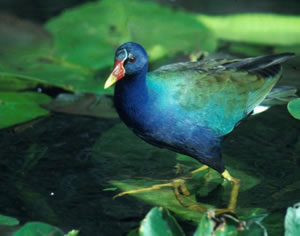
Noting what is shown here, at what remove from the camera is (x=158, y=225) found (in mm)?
1808

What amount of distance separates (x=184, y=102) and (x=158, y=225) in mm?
735

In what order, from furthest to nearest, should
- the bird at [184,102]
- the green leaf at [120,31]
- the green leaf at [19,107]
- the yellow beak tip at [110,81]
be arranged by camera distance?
the green leaf at [120,31] → the green leaf at [19,107] → the bird at [184,102] → the yellow beak tip at [110,81]

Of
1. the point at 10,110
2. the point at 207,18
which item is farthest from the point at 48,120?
the point at 207,18

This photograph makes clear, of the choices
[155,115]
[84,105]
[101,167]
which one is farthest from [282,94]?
[84,105]

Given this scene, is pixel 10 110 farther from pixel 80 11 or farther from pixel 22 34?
pixel 80 11

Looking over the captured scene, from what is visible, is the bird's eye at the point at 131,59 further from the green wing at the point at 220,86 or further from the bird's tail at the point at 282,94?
the bird's tail at the point at 282,94

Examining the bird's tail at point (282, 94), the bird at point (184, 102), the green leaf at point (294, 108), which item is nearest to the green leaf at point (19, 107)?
the bird at point (184, 102)

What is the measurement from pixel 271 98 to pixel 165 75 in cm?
63

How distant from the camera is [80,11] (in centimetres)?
409

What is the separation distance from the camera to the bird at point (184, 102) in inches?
94.4

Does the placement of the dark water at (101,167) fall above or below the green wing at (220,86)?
below

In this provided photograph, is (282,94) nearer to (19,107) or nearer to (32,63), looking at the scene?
(19,107)

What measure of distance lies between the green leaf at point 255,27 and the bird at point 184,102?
1.45 m

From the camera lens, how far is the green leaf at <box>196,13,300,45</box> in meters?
4.05
